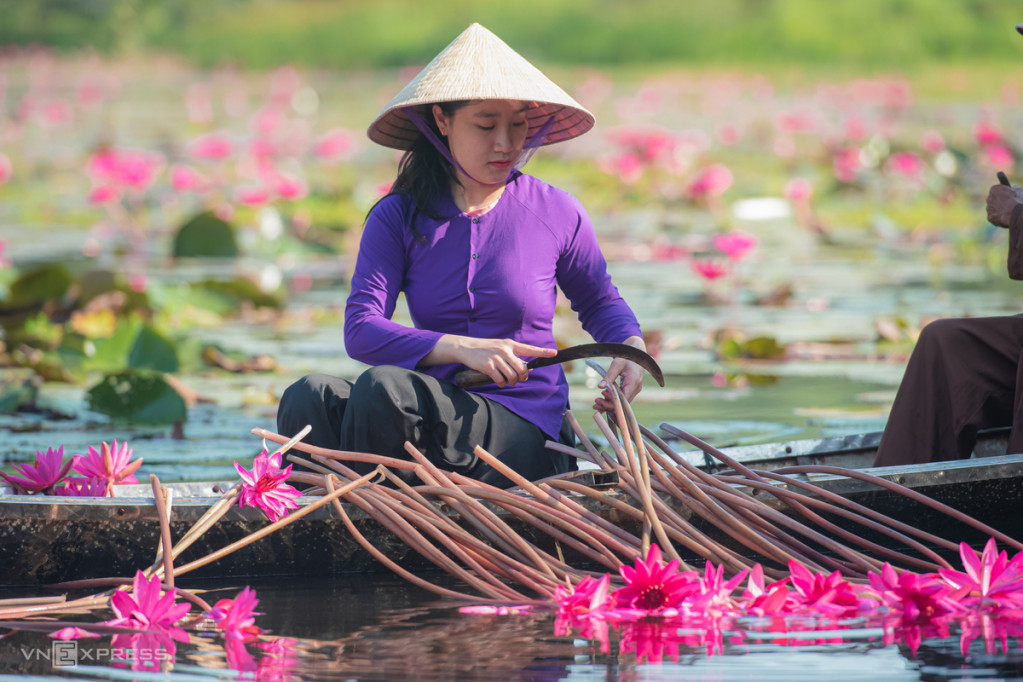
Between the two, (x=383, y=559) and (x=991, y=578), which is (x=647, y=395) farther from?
(x=991, y=578)

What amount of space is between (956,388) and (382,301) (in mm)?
1174

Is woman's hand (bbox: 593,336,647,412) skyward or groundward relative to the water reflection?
skyward

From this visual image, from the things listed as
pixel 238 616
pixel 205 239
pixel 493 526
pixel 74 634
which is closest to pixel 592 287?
pixel 493 526

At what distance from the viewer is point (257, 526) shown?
96.6 inches

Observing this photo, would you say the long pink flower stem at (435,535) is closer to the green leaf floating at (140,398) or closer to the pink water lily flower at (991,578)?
the pink water lily flower at (991,578)

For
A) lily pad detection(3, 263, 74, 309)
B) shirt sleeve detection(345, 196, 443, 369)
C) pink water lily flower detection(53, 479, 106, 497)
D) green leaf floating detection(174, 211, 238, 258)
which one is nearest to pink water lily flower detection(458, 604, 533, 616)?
shirt sleeve detection(345, 196, 443, 369)

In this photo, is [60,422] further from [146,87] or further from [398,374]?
[146,87]

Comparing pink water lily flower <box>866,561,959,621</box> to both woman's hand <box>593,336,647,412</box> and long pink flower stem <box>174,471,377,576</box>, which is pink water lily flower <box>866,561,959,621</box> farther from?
long pink flower stem <box>174,471,377,576</box>

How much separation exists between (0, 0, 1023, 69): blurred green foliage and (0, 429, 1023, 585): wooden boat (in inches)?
580

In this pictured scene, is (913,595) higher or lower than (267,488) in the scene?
lower

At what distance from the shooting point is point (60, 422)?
13.0ft

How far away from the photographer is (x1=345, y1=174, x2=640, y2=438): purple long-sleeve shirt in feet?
8.71

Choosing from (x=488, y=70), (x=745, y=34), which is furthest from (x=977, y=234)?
(x=745, y=34)

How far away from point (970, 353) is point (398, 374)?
117 cm
